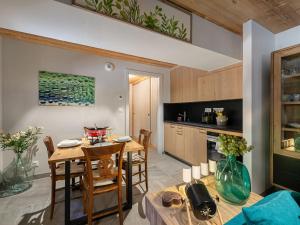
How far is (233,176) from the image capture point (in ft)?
3.47

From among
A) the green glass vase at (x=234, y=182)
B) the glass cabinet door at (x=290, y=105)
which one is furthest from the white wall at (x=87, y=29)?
the green glass vase at (x=234, y=182)

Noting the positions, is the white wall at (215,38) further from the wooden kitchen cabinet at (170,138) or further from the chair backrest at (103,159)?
the wooden kitchen cabinet at (170,138)

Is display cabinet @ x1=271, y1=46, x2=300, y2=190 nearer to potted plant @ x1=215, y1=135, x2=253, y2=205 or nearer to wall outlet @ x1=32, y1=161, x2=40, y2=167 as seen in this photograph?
potted plant @ x1=215, y1=135, x2=253, y2=205

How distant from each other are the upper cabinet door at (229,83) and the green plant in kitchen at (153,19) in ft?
5.35

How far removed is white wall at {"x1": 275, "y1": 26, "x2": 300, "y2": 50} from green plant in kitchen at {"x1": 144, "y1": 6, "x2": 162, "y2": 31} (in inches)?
77.0

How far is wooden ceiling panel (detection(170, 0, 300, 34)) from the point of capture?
1.63m

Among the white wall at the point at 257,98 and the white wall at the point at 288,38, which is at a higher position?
the white wall at the point at 288,38

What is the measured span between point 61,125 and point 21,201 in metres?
1.27

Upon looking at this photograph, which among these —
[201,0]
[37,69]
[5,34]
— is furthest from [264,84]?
[5,34]

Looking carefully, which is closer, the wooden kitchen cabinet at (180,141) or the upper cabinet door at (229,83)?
the upper cabinet door at (229,83)

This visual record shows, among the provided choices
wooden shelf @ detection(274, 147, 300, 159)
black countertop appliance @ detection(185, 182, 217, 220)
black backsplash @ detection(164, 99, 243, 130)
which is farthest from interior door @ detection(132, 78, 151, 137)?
black countertop appliance @ detection(185, 182, 217, 220)

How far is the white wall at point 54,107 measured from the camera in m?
2.47

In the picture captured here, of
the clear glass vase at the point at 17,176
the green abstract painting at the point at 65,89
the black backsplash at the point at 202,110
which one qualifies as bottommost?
the clear glass vase at the point at 17,176

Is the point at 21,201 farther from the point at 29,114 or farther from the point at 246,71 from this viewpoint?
the point at 246,71
